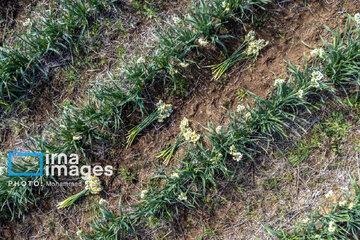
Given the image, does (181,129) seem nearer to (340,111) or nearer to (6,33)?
(340,111)

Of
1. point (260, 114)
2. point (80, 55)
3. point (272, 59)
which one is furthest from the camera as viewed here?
point (80, 55)

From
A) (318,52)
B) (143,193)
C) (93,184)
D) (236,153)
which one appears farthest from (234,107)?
(93,184)

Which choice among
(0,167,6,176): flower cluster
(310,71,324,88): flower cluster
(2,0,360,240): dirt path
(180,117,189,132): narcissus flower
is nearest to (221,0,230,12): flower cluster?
(2,0,360,240): dirt path

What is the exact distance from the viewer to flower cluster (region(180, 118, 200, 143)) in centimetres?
292

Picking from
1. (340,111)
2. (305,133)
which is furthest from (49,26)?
(340,111)

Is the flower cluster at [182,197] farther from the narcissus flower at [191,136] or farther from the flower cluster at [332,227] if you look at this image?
the flower cluster at [332,227]

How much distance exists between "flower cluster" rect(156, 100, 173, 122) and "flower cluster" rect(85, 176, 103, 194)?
0.90 metres

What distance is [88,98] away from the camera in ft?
9.82

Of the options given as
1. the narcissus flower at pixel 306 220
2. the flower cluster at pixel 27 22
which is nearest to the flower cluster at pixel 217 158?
the narcissus flower at pixel 306 220

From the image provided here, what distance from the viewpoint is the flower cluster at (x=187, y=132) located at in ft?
9.59

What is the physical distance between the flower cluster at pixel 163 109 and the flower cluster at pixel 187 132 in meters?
0.18

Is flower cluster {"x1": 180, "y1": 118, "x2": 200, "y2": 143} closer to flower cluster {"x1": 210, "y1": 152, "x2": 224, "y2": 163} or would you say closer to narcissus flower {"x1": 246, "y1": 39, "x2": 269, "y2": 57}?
flower cluster {"x1": 210, "y1": 152, "x2": 224, "y2": 163}

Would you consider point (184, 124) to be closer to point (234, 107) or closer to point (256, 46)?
point (234, 107)

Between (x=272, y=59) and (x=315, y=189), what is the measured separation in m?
1.37
